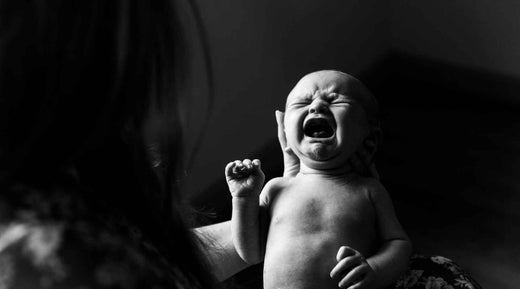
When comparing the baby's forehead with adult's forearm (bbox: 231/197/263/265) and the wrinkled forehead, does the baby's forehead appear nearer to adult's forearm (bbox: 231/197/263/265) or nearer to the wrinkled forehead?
the wrinkled forehead

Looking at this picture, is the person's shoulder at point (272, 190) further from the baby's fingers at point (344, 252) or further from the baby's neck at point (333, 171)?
the baby's fingers at point (344, 252)

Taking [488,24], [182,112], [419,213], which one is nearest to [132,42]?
[182,112]

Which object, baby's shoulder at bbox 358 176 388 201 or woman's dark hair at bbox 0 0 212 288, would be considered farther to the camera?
baby's shoulder at bbox 358 176 388 201

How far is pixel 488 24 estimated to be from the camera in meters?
2.08

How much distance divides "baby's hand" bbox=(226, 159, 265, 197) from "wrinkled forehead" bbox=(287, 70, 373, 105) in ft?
0.38

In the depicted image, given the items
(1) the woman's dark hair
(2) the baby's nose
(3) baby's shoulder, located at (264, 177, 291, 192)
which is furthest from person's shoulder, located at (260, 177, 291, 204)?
(1) the woman's dark hair

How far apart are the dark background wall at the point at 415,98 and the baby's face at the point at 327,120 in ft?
1.45

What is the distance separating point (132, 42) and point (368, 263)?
61 cm

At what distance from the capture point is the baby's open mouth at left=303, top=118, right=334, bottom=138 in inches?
39.5

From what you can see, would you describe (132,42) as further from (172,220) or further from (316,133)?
(316,133)

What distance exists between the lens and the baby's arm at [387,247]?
3.07ft

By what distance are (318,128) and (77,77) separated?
65cm

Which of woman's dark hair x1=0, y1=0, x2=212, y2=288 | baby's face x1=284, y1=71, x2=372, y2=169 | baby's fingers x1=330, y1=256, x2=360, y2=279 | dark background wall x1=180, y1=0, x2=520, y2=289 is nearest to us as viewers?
woman's dark hair x1=0, y1=0, x2=212, y2=288

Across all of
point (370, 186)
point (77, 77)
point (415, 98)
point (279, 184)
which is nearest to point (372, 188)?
point (370, 186)
